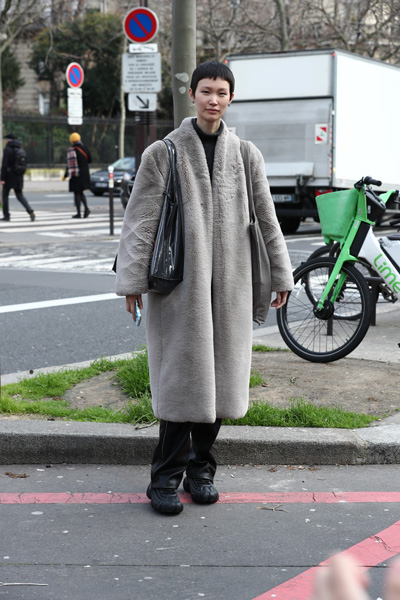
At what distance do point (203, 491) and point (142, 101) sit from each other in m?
10.5

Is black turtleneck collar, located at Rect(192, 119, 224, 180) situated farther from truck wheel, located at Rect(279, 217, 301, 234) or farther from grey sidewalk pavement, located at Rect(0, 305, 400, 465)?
truck wheel, located at Rect(279, 217, 301, 234)

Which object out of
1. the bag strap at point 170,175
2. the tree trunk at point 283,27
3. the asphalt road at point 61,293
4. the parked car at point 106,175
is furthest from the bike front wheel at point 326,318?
the parked car at point 106,175

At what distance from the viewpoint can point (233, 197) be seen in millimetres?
3615

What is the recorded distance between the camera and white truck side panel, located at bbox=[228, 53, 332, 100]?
16.8 meters

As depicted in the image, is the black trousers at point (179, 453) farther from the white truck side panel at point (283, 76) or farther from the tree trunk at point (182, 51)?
the white truck side panel at point (283, 76)

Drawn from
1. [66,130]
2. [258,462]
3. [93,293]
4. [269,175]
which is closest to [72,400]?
[258,462]

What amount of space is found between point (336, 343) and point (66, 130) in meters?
36.5

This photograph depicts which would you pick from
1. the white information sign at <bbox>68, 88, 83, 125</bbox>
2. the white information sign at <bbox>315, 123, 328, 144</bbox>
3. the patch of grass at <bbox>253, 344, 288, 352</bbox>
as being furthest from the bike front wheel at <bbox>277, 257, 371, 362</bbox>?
the white information sign at <bbox>68, 88, 83, 125</bbox>

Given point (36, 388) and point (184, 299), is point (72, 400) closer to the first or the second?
point (36, 388)

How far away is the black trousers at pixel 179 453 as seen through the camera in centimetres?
366

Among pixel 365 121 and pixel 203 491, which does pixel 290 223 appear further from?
pixel 203 491

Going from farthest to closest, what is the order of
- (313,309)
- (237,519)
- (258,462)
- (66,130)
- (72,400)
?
1. (66,130)
2. (313,309)
3. (72,400)
4. (258,462)
5. (237,519)

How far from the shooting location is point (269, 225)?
147 inches

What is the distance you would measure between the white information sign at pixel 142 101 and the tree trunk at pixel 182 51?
7998mm
